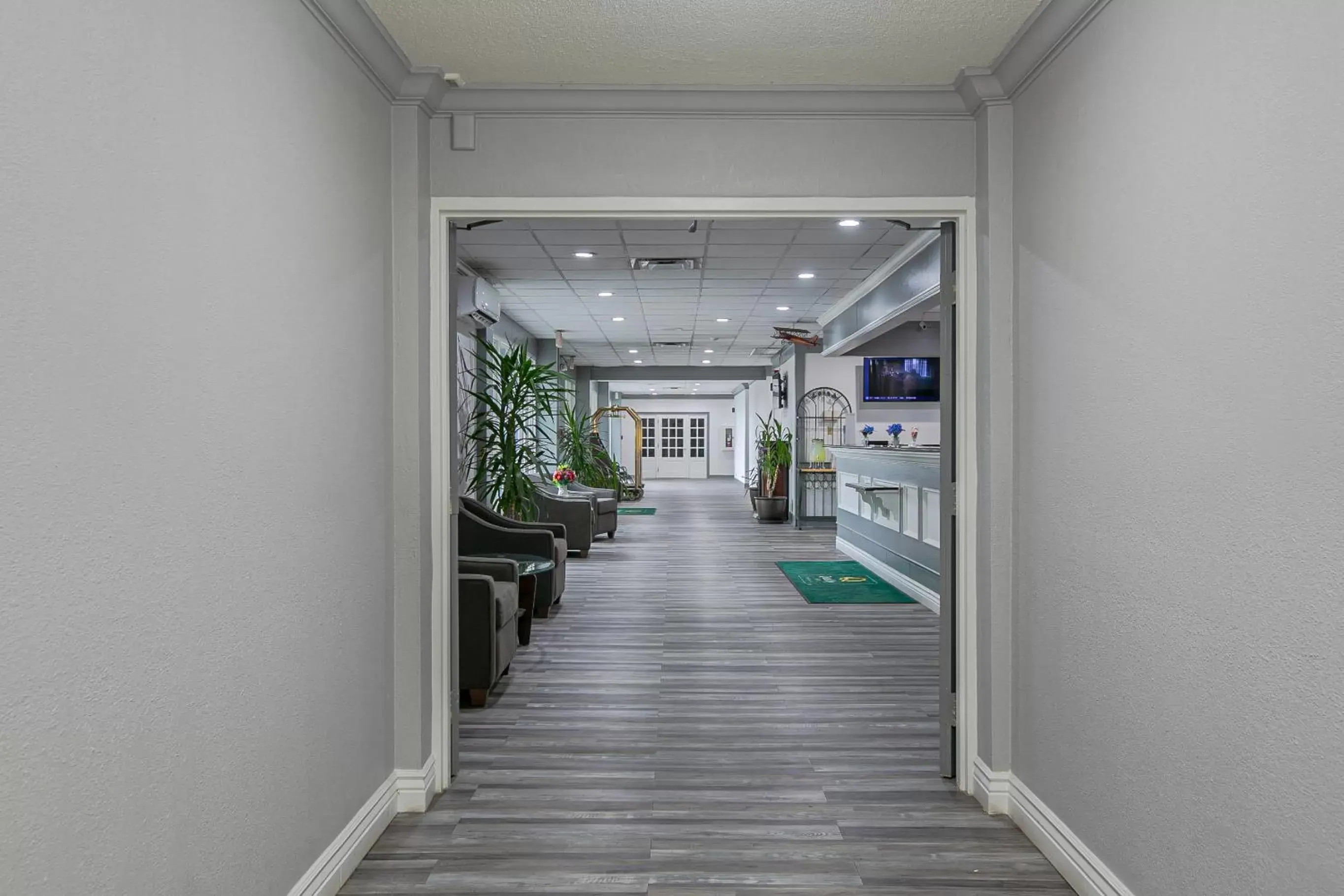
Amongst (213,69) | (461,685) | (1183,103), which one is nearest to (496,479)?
(461,685)

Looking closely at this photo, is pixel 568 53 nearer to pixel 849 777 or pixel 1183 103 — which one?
pixel 1183 103

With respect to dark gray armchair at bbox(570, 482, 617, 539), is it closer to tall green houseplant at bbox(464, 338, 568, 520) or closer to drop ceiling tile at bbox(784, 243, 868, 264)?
tall green houseplant at bbox(464, 338, 568, 520)

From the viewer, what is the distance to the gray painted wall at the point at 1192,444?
1420 millimetres

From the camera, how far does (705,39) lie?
2490 mm

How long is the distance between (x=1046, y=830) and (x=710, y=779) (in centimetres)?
110

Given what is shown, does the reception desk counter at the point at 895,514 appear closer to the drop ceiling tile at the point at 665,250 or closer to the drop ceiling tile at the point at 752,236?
the drop ceiling tile at the point at 752,236

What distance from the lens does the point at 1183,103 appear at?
5.83ft

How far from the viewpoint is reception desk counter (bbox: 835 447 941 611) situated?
19.9ft

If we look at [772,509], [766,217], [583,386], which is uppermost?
[583,386]

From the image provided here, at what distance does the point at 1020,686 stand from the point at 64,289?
2650mm

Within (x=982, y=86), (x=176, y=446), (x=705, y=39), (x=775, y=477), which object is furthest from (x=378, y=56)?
(x=775, y=477)

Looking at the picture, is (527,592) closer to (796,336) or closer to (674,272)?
(674,272)

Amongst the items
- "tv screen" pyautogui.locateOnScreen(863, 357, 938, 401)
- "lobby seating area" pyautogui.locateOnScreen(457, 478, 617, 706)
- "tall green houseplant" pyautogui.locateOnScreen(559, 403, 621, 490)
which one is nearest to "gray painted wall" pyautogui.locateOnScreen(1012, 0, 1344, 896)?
"lobby seating area" pyautogui.locateOnScreen(457, 478, 617, 706)

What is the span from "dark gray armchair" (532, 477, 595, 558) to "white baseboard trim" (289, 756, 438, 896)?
5185 millimetres
